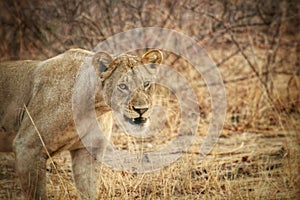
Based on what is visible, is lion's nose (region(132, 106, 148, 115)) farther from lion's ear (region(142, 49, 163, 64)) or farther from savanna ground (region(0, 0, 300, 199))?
savanna ground (region(0, 0, 300, 199))

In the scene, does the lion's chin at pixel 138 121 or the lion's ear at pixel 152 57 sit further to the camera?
the lion's ear at pixel 152 57

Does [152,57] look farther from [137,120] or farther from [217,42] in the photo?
[217,42]

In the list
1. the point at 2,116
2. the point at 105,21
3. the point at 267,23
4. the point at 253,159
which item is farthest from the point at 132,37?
the point at 2,116

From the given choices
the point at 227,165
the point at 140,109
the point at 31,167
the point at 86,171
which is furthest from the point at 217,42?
the point at 31,167

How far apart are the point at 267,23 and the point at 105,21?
2353mm

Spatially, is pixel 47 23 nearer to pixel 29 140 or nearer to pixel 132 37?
pixel 132 37

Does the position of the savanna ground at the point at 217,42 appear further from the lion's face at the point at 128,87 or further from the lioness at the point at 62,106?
the lion's face at the point at 128,87

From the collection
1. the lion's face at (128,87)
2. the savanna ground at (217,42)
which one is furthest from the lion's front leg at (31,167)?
the savanna ground at (217,42)

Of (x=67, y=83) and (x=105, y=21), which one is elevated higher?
(x=105, y=21)

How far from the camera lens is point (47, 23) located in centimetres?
777

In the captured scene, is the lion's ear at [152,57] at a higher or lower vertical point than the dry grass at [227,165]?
higher

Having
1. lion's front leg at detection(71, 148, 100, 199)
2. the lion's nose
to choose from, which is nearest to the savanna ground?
lion's front leg at detection(71, 148, 100, 199)

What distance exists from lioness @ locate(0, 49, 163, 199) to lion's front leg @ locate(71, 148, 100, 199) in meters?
0.01

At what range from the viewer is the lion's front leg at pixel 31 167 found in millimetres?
3895
